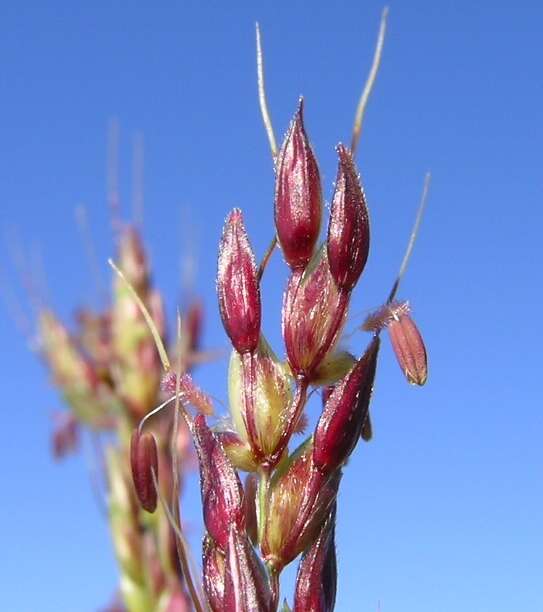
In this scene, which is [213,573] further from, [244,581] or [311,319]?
[311,319]

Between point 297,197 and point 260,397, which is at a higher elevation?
point 297,197

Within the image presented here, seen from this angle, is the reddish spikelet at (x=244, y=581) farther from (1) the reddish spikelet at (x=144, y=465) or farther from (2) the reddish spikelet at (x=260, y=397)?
(1) the reddish spikelet at (x=144, y=465)

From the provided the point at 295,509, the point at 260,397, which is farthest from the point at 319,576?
the point at 260,397

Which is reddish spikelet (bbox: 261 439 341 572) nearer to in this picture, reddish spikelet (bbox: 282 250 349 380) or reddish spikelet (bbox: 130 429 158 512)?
reddish spikelet (bbox: 282 250 349 380)

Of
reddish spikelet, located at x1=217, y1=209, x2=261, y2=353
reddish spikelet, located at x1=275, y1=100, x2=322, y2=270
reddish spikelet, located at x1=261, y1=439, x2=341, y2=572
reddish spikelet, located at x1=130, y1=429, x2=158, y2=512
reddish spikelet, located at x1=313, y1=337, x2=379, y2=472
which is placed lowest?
reddish spikelet, located at x1=261, y1=439, x2=341, y2=572

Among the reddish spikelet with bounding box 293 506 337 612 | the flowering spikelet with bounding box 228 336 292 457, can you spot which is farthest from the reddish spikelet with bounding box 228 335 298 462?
the reddish spikelet with bounding box 293 506 337 612

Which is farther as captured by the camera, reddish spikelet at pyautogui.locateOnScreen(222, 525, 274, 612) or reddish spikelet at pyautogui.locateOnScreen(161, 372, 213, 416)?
reddish spikelet at pyautogui.locateOnScreen(161, 372, 213, 416)

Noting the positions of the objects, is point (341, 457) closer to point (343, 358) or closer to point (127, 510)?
point (343, 358)
